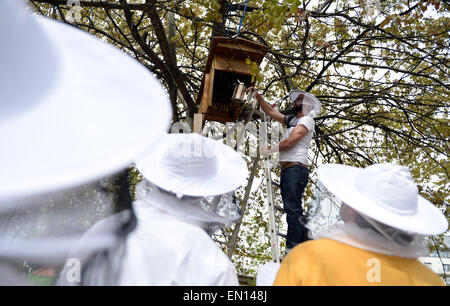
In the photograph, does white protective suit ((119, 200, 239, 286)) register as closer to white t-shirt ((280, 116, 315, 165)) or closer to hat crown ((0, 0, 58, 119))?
hat crown ((0, 0, 58, 119))

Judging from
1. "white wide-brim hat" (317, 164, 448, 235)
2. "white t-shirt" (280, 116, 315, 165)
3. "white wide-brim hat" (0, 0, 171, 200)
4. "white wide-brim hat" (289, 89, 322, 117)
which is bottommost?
"white t-shirt" (280, 116, 315, 165)

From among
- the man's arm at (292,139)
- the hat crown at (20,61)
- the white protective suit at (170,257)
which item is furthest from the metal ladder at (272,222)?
the hat crown at (20,61)

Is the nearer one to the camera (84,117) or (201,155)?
(84,117)

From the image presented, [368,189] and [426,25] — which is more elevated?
[426,25]

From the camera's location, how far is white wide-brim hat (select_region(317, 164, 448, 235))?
1.52 m

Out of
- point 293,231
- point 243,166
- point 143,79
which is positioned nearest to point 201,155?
point 243,166

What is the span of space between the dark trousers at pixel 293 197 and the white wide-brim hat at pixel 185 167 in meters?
1.43

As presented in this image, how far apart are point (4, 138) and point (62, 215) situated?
31 centimetres

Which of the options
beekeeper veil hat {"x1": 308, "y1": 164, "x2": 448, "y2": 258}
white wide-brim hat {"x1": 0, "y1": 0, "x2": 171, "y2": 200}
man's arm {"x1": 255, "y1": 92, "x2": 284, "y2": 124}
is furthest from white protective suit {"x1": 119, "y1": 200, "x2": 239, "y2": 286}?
man's arm {"x1": 255, "y1": 92, "x2": 284, "y2": 124}

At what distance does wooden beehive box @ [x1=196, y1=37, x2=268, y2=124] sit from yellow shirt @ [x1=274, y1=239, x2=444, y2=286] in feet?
7.23

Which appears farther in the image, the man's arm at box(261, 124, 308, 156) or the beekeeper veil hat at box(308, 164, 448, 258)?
the man's arm at box(261, 124, 308, 156)

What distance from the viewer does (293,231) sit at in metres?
3.08

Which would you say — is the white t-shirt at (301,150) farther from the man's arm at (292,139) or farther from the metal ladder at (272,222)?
the metal ladder at (272,222)
